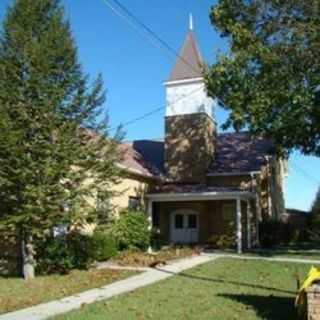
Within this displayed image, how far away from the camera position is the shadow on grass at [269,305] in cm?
1107

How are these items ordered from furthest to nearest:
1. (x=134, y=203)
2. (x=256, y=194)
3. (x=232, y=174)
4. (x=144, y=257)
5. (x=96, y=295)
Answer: (x=232, y=174)
(x=256, y=194)
(x=134, y=203)
(x=144, y=257)
(x=96, y=295)

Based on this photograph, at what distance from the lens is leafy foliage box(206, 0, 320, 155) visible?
2333 cm

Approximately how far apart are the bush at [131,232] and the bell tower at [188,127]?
26.2ft

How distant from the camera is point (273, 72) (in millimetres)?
23891

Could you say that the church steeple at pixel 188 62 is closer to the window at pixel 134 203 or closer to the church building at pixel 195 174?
the church building at pixel 195 174

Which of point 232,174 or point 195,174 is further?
point 195,174

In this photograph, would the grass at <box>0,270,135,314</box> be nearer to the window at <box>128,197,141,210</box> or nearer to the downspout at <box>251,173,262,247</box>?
the window at <box>128,197,141,210</box>

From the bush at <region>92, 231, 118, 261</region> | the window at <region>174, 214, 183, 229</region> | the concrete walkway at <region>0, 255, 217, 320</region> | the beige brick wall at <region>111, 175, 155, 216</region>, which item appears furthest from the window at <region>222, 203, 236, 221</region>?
the concrete walkway at <region>0, 255, 217, 320</region>

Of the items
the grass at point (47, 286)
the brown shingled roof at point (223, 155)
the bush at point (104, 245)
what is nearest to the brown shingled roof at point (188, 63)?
the brown shingled roof at point (223, 155)

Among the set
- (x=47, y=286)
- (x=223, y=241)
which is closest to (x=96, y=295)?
(x=47, y=286)

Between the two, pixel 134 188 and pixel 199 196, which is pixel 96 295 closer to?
pixel 134 188

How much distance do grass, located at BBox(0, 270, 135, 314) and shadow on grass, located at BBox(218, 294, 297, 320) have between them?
430 centimetres

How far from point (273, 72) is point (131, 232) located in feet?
30.9

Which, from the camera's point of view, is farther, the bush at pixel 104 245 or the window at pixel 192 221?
the window at pixel 192 221
